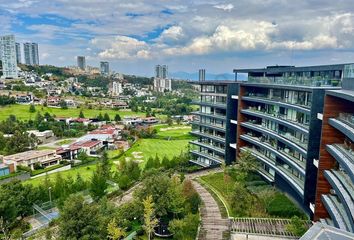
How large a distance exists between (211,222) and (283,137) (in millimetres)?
13113

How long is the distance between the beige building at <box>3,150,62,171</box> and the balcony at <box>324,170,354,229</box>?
58.7 metres

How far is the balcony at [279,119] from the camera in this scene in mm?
30506

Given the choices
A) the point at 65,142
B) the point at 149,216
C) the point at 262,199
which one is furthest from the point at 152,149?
the point at 149,216

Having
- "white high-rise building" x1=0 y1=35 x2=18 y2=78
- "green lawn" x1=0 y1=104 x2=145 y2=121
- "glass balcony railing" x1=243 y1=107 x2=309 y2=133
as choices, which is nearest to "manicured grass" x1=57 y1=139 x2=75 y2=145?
"green lawn" x1=0 y1=104 x2=145 y2=121

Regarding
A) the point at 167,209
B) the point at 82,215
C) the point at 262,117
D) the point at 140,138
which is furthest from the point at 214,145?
the point at 140,138

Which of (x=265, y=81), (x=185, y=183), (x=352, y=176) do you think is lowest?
(x=185, y=183)

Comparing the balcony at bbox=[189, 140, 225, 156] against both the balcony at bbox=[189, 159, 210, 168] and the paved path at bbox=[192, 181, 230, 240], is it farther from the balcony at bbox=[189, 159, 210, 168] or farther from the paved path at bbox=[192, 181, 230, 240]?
the paved path at bbox=[192, 181, 230, 240]

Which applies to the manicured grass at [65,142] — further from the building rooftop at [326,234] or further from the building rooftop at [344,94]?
the building rooftop at [326,234]

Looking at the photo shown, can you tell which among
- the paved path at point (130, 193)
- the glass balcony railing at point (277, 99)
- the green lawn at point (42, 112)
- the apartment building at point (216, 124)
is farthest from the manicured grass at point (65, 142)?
the glass balcony railing at point (277, 99)

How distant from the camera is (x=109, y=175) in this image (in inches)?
1948

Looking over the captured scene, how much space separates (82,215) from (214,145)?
3058cm

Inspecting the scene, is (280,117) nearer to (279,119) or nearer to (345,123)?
(279,119)

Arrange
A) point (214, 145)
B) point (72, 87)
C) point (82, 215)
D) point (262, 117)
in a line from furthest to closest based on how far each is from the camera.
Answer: point (72, 87)
point (214, 145)
point (262, 117)
point (82, 215)

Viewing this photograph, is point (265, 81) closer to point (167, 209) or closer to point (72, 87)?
point (167, 209)
